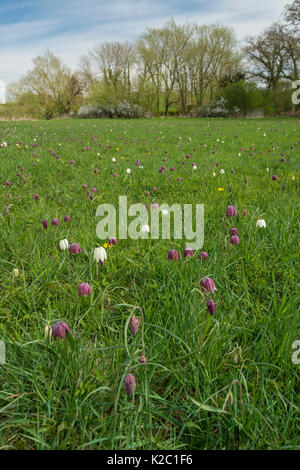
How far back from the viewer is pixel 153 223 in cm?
311

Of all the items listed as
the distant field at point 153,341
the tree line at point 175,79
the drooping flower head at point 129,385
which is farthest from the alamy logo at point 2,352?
the tree line at point 175,79

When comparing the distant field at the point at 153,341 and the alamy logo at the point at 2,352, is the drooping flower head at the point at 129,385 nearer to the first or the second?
the distant field at the point at 153,341

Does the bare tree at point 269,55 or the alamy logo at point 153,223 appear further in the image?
the bare tree at point 269,55

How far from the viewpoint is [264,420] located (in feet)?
3.97

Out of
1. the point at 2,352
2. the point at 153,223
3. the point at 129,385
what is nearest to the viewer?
the point at 129,385

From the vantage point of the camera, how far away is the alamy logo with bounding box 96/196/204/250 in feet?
9.24

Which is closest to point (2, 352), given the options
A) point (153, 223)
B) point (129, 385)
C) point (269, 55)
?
point (129, 385)

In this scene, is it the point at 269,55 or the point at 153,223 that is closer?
the point at 153,223

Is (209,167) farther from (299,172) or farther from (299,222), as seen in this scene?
(299,222)

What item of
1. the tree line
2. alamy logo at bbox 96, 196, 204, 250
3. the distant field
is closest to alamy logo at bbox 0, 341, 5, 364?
the distant field

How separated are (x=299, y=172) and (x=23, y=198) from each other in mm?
4371

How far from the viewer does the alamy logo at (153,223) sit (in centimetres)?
282

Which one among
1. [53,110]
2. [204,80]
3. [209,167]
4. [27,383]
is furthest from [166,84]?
[27,383]

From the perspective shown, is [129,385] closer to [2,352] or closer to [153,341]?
[153,341]
